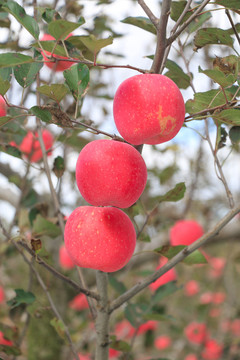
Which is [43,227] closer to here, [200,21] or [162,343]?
[200,21]

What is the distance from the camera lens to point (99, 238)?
64 cm

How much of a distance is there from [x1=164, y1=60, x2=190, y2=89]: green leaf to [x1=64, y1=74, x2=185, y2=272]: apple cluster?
0.18m

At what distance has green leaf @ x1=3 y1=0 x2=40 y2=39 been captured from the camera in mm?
550

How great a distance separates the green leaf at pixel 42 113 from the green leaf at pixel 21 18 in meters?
0.11

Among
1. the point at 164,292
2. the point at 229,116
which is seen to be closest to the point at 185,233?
the point at 164,292

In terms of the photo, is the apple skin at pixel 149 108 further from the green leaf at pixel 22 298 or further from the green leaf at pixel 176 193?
the green leaf at pixel 22 298

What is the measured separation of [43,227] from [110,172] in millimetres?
295

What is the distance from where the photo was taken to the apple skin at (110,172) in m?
0.59

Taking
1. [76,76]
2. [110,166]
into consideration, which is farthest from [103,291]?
[76,76]

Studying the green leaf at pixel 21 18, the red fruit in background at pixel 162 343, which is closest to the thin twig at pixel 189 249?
the green leaf at pixel 21 18

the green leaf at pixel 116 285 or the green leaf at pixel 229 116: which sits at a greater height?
the green leaf at pixel 229 116

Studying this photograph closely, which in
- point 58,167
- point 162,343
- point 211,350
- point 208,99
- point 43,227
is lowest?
point 162,343

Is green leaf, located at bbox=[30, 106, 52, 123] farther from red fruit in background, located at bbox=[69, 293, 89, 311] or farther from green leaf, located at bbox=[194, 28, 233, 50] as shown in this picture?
red fruit in background, located at bbox=[69, 293, 89, 311]

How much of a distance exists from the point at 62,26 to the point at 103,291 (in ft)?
1.57
